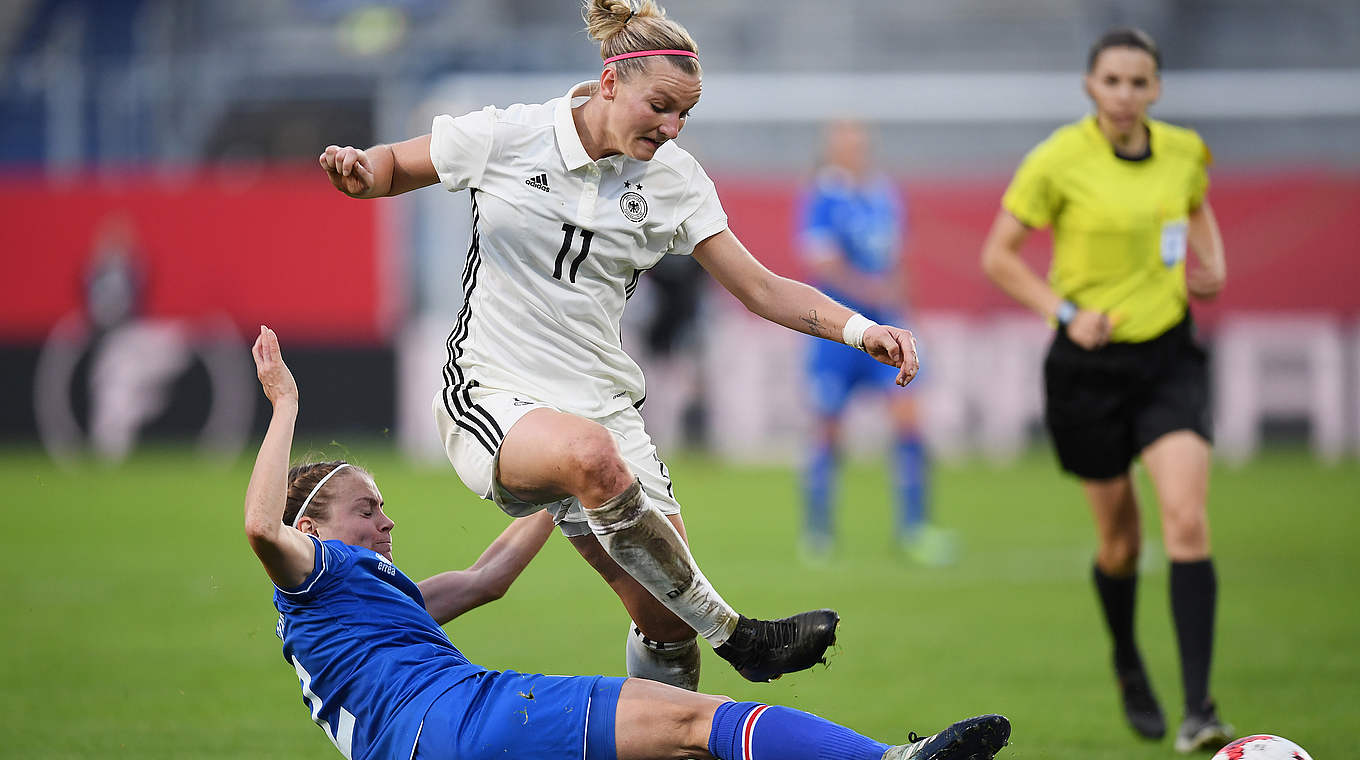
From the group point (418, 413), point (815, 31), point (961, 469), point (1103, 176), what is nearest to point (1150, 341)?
point (1103, 176)

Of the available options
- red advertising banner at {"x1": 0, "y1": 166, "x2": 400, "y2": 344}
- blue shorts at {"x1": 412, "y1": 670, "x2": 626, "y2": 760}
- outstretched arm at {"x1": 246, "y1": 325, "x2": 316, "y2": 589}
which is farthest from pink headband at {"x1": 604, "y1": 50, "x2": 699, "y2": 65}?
red advertising banner at {"x1": 0, "y1": 166, "x2": 400, "y2": 344}

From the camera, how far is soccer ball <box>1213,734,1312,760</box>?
13.6 feet

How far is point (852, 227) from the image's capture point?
10086mm

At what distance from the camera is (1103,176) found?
5656mm

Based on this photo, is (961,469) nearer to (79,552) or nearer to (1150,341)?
(79,552)

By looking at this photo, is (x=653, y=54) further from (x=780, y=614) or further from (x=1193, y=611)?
(x=780, y=614)

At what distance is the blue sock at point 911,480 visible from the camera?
9.87 m

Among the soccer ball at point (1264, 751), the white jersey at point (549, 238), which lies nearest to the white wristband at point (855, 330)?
the white jersey at point (549, 238)

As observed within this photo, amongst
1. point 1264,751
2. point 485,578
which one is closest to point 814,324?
point 485,578

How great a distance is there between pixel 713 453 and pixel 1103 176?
10.1m

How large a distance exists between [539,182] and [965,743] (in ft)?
5.95

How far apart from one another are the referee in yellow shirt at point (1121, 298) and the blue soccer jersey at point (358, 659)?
8.58 ft

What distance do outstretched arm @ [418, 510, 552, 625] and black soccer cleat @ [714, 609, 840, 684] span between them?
0.78 m

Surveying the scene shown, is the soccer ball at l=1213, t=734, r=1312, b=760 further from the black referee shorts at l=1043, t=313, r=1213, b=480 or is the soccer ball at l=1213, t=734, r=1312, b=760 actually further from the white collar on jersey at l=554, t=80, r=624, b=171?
the white collar on jersey at l=554, t=80, r=624, b=171
